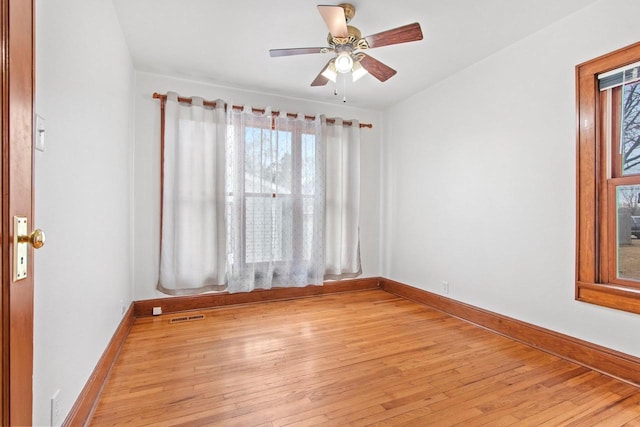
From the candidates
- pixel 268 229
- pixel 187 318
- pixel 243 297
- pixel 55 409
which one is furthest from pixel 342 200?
pixel 55 409

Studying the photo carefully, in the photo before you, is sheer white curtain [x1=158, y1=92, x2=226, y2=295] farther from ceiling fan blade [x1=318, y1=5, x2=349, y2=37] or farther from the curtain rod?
ceiling fan blade [x1=318, y1=5, x2=349, y2=37]

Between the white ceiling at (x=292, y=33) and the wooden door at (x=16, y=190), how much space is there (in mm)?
1666

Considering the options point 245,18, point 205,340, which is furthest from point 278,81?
point 205,340

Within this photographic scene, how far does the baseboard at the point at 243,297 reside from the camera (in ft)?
10.8

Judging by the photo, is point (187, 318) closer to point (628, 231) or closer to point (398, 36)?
point (398, 36)

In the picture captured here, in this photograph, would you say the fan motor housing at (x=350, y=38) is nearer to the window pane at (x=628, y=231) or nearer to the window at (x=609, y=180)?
the window at (x=609, y=180)

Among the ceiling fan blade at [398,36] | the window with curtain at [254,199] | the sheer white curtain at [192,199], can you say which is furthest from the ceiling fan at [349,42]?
the sheer white curtain at [192,199]

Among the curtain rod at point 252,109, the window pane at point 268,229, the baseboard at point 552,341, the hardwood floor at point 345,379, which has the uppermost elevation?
the curtain rod at point 252,109

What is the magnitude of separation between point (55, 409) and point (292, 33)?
2771 mm

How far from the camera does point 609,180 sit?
2.20 m

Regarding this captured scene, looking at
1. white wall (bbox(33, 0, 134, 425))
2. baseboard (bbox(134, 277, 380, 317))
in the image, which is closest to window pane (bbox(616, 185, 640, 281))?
baseboard (bbox(134, 277, 380, 317))

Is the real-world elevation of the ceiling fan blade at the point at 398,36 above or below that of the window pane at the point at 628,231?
above

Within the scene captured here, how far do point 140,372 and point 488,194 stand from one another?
3224 millimetres

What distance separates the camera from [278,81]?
3.52 m
